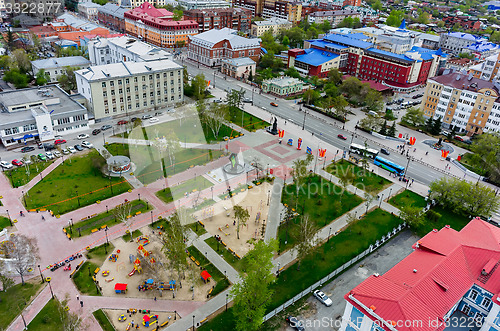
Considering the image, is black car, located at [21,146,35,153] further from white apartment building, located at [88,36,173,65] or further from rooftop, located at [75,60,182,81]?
white apartment building, located at [88,36,173,65]

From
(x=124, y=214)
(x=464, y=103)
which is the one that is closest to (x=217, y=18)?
(x=464, y=103)

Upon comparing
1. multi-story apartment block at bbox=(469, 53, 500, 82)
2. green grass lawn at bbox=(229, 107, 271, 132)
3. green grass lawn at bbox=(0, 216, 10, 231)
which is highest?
multi-story apartment block at bbox=(469, 53, 500, 82)

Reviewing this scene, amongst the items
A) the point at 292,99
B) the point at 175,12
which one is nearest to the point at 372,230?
the point at 292,99

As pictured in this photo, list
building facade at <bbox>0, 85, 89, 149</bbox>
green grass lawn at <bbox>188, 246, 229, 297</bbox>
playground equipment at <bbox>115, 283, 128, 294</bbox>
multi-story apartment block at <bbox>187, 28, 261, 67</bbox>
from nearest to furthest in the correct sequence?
playground equipment at <bbox>115, 283, 128, 294</bbox>
green grass lawn at <bbox>188, 246, 229, 297</bbox>
building facade at <bbox>0, 85, 89, 149</bbox>
multi-story apartment block at <bbox>187, 28, 261, 67</bbox>

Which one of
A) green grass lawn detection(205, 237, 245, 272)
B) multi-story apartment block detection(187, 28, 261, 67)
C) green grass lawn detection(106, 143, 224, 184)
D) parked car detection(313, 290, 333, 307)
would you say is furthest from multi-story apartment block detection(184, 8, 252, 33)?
parked car detection(313, 290, 333, 307)

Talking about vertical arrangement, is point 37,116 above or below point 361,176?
above

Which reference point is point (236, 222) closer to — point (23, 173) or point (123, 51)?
point (23, 173)
